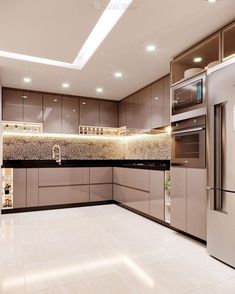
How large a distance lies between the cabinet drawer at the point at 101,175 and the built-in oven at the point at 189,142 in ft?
7.13

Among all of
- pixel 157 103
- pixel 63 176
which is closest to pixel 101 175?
pixel 63 176

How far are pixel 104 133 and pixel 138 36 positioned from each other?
329 cm

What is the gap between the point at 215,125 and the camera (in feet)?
7.64

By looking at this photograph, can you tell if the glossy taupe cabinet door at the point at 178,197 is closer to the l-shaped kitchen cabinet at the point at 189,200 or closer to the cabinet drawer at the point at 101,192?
the l-shaped kitchen cabinet at the point at 189,200

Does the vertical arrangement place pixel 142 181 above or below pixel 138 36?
below

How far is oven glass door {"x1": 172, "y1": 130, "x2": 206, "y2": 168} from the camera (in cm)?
261

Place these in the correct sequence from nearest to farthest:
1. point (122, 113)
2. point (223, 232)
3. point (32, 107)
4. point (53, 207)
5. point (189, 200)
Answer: point (223, 232), point (189, 200), point (53, 207), point (32, 107), point (122, 113)

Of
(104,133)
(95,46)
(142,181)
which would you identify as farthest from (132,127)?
(95,46)

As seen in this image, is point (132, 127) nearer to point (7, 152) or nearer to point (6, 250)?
point (7, 152)

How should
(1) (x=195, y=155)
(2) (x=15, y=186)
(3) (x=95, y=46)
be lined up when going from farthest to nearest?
(2) (x=15, y=186) < (3) (x=95, y=46) < (1) (x=195, y=155)

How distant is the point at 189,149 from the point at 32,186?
3060mm

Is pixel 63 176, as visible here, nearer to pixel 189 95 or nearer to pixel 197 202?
pixel 197 202

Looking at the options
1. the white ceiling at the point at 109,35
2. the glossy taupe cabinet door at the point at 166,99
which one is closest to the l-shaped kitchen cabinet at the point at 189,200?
the glossy taupe cabinet door at the point at 166,99

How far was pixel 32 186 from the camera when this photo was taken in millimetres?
4355
